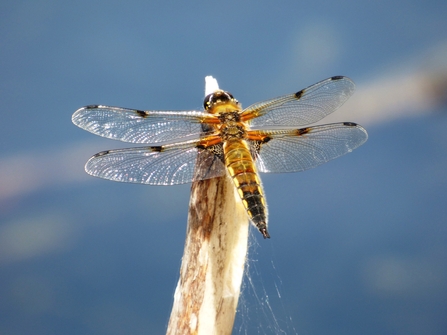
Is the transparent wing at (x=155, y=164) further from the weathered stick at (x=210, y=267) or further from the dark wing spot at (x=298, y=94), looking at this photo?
the dark wing spot at (x=298, y=94)

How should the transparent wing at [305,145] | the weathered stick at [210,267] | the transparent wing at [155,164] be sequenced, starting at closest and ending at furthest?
the weathered stick at [210,267]
the transparent wing at [155,164]
the transparent wing at [305,145]

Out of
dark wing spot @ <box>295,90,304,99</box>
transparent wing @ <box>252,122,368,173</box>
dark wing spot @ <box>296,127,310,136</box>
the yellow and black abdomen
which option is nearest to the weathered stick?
the yellow and black abdomen

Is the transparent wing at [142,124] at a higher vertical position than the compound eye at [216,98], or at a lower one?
lower

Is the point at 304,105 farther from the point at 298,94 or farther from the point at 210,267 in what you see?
the point at 210,267

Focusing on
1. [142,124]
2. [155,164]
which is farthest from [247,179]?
[142,124]

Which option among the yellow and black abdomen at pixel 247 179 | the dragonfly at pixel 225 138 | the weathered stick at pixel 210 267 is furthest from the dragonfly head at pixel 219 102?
the weathered stick at pixel 210 267

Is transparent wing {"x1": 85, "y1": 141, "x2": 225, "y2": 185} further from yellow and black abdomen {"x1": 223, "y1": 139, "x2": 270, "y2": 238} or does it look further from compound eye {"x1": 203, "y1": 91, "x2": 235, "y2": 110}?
compound eye {"x1": 203, "y1": 91, "x2": 235, "y2": 110}
